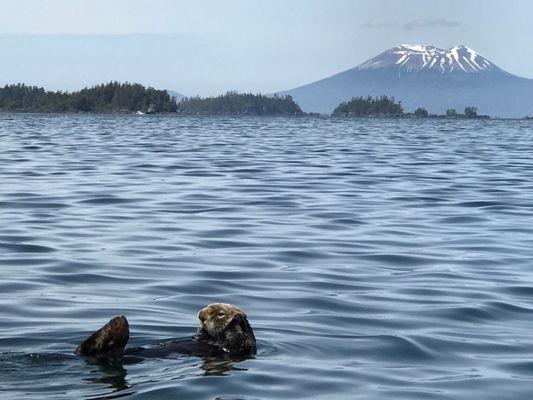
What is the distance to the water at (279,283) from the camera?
10.5 m

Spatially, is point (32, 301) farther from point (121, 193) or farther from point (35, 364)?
point (121, 193)

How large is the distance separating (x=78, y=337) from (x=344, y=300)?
3.76m

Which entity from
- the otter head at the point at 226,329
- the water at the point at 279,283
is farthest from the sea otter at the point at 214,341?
the water at the point at 279,283

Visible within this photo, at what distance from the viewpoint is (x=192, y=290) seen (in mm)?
14992

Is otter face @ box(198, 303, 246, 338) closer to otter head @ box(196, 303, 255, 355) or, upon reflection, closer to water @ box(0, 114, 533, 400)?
otter head @ box(196, 303, 255, 355)

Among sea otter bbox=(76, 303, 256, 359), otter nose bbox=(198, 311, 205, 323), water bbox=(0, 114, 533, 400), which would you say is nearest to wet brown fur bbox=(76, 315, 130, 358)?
sea otter bbox=(76, 303, 256, 359)

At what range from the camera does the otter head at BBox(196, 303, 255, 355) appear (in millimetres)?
11008

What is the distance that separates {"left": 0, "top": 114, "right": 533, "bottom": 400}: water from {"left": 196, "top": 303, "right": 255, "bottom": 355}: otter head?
22 cm

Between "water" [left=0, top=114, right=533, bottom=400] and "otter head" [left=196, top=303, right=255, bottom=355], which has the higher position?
"otter head" [left=196, top=303, right=255, bottom=355]

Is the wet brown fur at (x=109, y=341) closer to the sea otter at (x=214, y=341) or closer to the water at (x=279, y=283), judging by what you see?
the sea otter at (x=214, y=341)

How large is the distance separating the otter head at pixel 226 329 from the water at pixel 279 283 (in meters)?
0.22

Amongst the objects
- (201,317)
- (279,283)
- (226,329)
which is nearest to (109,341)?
(201,317)

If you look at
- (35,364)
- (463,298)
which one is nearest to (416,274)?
(463,298)

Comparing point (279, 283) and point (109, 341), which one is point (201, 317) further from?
point (279, 283)
